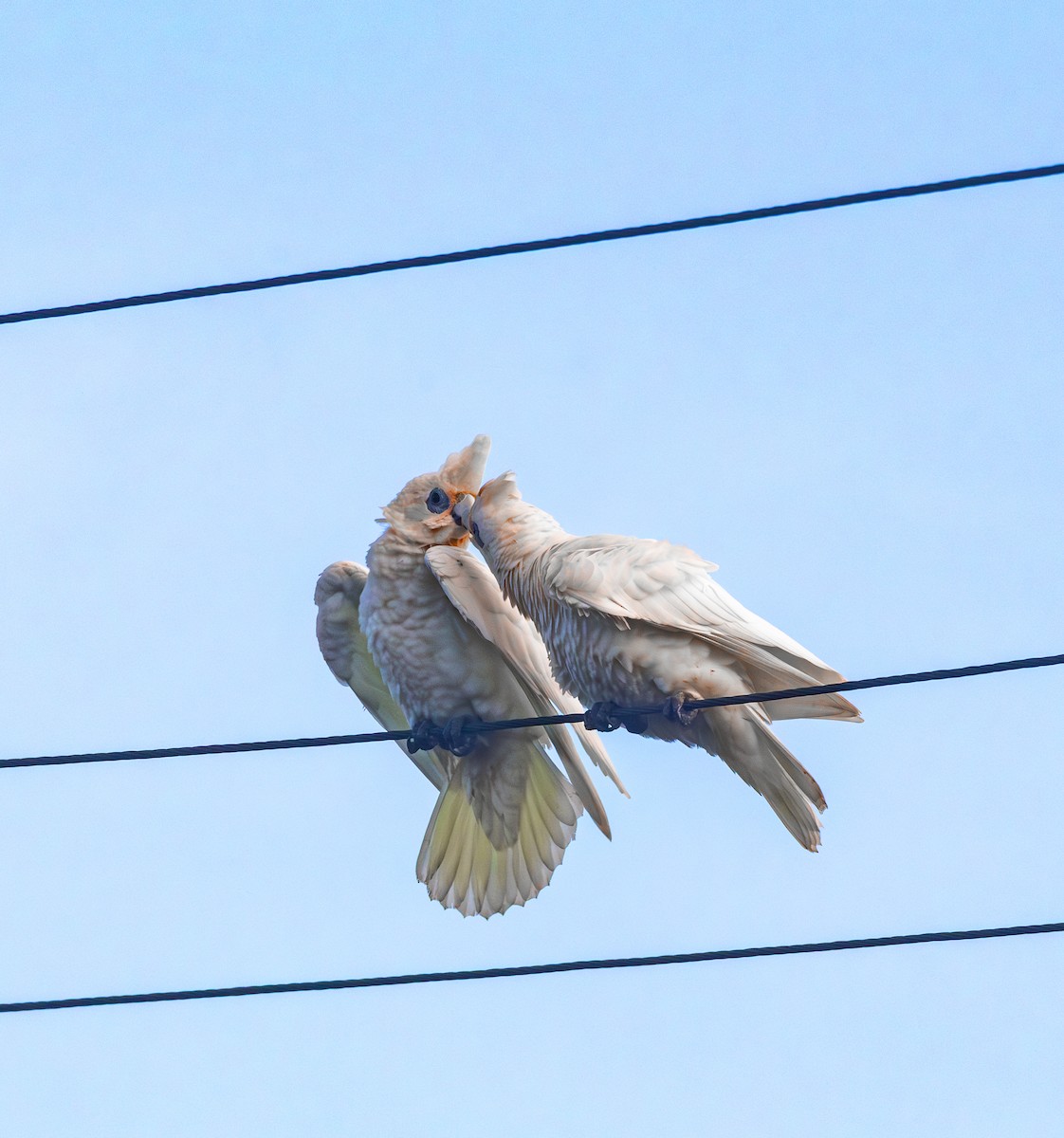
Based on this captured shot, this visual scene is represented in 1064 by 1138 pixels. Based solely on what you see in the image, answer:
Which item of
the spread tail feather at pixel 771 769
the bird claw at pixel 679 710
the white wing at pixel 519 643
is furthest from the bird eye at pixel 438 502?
the spread tail feather at pixel 771 769

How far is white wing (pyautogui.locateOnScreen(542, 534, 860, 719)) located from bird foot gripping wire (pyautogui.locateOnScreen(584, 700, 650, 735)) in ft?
1.00

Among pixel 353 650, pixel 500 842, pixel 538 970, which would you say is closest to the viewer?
pixel 538 970

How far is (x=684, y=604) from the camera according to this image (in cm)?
577

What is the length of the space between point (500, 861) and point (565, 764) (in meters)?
0.72

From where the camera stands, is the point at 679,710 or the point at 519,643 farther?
the point at 519,643

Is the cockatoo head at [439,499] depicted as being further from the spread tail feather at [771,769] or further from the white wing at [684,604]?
the spread tail feather at [771,769]

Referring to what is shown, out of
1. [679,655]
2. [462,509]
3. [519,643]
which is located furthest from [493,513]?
[679,655]

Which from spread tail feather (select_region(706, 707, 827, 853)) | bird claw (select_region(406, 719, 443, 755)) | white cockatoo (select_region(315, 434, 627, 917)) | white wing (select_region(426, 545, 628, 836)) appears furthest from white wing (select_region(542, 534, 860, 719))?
bird claw (select_region(406, 719, 443, 755))

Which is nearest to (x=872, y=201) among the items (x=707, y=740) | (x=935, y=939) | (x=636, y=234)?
(x=636, y=234)

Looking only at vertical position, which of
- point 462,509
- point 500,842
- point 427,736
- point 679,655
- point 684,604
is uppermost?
point 462,509

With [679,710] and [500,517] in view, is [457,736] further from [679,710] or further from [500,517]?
[679,710]

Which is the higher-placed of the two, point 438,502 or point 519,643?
point 438,502

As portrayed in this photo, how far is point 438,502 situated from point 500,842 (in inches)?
50.8

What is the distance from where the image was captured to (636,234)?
441 cm
